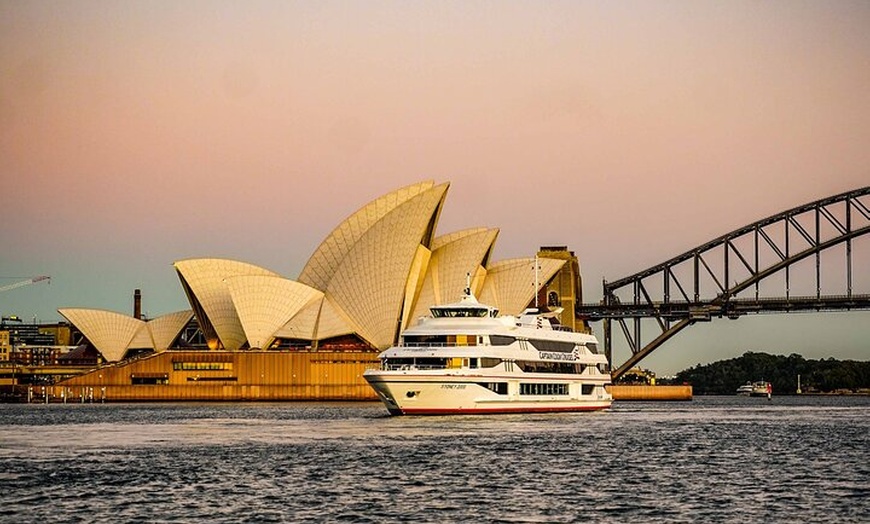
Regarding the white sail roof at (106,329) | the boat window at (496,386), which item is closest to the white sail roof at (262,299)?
the white sail roof at (106,329)

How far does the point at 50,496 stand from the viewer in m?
51.3

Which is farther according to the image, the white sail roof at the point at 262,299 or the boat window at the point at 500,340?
the white sail roof at the point at 262,299

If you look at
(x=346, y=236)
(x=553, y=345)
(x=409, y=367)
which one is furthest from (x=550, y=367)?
(x=346, y=236)

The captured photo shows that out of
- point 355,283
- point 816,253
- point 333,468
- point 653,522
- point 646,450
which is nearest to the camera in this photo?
point 653,522

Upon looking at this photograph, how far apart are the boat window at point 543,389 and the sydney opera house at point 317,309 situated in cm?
5038

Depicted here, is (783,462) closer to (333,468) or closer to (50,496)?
(333,468)

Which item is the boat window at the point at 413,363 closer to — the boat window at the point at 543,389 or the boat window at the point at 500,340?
the boat window at the point at 500,340

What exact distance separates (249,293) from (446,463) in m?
Result: 106

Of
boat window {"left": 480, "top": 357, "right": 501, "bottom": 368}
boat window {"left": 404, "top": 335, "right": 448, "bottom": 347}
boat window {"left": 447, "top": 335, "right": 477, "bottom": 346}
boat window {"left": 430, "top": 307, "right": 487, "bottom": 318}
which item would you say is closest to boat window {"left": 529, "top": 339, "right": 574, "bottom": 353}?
boat window {"left": 430, "top": 307, "right": 487, "bottom": 318}

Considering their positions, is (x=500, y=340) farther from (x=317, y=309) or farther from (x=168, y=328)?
(x=168, y=328)

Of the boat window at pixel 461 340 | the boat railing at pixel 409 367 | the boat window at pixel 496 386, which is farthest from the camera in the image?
the boat window at pixel 461 340

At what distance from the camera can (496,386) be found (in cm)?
10062

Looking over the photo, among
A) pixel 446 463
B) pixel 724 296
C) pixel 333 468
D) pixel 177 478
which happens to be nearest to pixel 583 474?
pixel 446 463

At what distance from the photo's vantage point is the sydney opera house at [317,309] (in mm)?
160875
